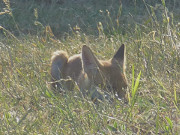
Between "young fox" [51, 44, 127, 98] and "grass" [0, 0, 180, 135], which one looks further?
"young fox" [51, 44, 127, 98]

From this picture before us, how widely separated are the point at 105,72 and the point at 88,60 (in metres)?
0.28

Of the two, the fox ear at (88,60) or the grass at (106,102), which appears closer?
the grass at (106,102)

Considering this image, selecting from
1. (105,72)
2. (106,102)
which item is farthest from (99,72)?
(106,102)

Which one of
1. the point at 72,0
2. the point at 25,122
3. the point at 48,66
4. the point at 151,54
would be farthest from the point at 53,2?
the point at 25,122

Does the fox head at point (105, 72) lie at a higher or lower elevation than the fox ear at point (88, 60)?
lower

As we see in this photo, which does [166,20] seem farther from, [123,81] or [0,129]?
[0,129]

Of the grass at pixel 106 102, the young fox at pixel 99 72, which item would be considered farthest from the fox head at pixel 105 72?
the grass at pixel 106 102

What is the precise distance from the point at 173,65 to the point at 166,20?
0.71 m

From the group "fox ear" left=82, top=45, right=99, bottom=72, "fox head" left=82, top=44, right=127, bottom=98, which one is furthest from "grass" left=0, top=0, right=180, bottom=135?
"fox ear" left=82, top=45, right=99, bottom=72

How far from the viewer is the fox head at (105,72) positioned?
199 inches

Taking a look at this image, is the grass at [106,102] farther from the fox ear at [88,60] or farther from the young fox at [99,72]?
the fox ear at [88,60]

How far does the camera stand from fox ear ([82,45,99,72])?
5.11 metres

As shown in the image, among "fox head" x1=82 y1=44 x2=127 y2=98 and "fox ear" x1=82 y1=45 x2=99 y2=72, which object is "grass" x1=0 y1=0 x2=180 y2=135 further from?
"fox ear" x1=82 y1=45 x2=99 y2=72

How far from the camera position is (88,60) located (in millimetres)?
5285
